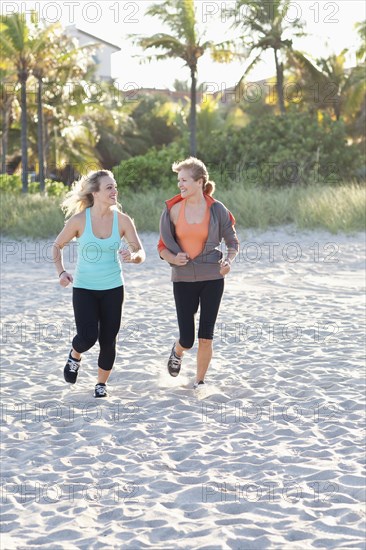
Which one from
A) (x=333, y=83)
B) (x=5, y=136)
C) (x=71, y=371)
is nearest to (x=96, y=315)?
(x=71, y=371)

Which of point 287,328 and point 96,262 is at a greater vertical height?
point 96,262

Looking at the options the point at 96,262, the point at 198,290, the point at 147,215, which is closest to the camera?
the point at 96,262

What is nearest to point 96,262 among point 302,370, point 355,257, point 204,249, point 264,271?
point 204,249

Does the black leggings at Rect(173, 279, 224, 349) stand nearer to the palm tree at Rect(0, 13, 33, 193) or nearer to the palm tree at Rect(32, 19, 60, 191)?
the palm tree at Rect(0, 13, 33, 193)

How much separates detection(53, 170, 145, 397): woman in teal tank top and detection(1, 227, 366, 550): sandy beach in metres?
0.76

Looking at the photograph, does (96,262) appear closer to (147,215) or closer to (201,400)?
(201,400)

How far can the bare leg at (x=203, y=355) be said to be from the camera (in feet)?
22.0

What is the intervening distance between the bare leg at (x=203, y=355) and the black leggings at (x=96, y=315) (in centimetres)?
75

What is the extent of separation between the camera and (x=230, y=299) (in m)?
11.9

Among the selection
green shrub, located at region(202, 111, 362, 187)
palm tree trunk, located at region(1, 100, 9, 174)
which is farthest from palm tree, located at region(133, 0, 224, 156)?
palm tree trunk, located at region(1, 100, 9, 174)

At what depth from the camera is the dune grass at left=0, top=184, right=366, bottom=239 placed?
1848cm

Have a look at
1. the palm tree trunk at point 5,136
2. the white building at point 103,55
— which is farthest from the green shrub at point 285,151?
the white building at point 103,55

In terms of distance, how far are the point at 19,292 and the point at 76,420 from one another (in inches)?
268

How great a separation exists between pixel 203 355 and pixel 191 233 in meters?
1.11
